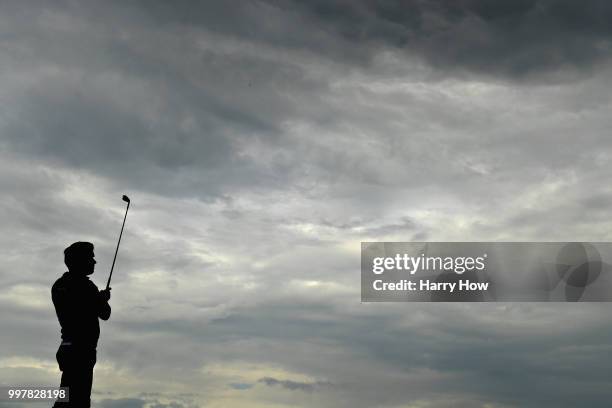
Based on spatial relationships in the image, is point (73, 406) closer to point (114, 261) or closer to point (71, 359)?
point (71, 359)

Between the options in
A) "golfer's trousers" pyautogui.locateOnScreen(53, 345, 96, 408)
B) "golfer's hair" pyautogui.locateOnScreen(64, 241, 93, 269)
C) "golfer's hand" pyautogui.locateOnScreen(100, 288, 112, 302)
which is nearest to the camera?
"golfer's trousers" pyautogui.locateOnScreen(53, 345, 96, 408)

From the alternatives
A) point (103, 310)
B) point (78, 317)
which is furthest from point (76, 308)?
point (103, 310)

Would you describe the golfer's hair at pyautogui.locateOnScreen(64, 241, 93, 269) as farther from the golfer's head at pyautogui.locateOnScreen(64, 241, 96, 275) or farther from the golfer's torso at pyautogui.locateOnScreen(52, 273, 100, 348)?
the golfer's torso at pyautogui.locateOnScreen(52, 273, 100, 348)

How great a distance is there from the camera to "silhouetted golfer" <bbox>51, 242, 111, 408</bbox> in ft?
48.2

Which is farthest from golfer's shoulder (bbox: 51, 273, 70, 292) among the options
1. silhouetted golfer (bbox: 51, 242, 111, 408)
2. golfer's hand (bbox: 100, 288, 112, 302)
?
golfer's hand (bbox: 100, 288, 112, 302)

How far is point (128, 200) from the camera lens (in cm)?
1686

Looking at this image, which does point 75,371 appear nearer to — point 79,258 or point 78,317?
point 78,317

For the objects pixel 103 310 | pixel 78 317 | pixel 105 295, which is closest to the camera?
pixel 78 317

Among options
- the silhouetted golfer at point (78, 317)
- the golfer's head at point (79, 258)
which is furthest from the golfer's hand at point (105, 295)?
the golfer's head at point (79, 258)

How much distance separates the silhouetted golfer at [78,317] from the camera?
1470 cm

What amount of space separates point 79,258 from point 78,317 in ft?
4.00

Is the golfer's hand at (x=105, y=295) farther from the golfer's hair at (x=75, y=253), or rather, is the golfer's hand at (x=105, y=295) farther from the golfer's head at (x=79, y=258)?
the golfer's hair at (x=75, y=253)

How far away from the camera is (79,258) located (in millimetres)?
14875

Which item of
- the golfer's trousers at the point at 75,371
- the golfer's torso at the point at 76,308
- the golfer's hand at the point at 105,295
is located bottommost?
the golfer's trousers at the point at 75,371
